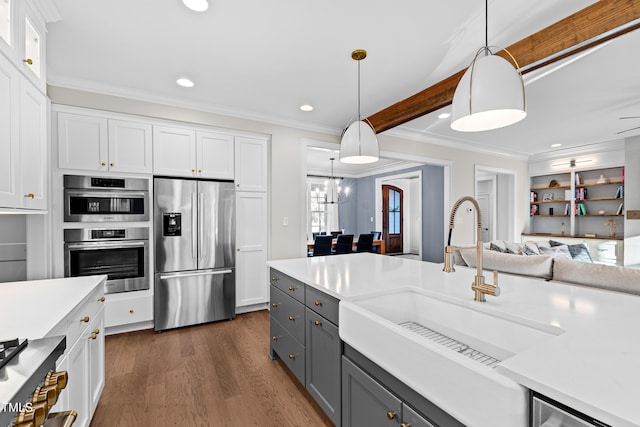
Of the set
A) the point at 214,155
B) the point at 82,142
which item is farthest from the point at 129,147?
the point at 214,155

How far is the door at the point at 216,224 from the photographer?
3416 mm

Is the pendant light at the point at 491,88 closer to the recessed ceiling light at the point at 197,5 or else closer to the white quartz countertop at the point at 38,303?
the recessed ceiling light at the point at 197,5

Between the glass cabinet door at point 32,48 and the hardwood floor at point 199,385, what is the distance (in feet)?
7.31

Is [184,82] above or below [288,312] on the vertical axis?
above

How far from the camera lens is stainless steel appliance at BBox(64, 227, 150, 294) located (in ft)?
9.38

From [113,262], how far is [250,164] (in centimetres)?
185

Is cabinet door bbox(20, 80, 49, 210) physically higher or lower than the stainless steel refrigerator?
higher

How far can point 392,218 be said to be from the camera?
871cm

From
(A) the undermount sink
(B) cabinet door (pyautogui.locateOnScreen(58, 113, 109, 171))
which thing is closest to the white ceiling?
(B) cabinet door (pyautogui.locateOnScreen(58, 113, 109, 171))

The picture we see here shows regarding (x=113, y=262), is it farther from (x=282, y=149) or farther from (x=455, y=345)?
(x=455, y=345)

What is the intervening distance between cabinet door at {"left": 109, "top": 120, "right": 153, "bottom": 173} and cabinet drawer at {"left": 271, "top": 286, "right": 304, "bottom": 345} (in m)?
2.03

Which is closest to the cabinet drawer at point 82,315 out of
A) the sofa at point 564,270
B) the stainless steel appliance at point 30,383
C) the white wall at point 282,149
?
the stainless steel appliance at point 30,383

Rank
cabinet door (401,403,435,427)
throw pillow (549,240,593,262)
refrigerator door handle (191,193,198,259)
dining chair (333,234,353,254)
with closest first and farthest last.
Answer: cabinet door (401,403,435,427) → refrigerator door handle (191,193,198,259) → throw pillow (549,240,593,262) → dining chair (333,234,353,254)

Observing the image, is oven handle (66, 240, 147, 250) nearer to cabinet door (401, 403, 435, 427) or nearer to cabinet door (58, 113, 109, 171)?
cabinet door (58, 113, 109, 171)
